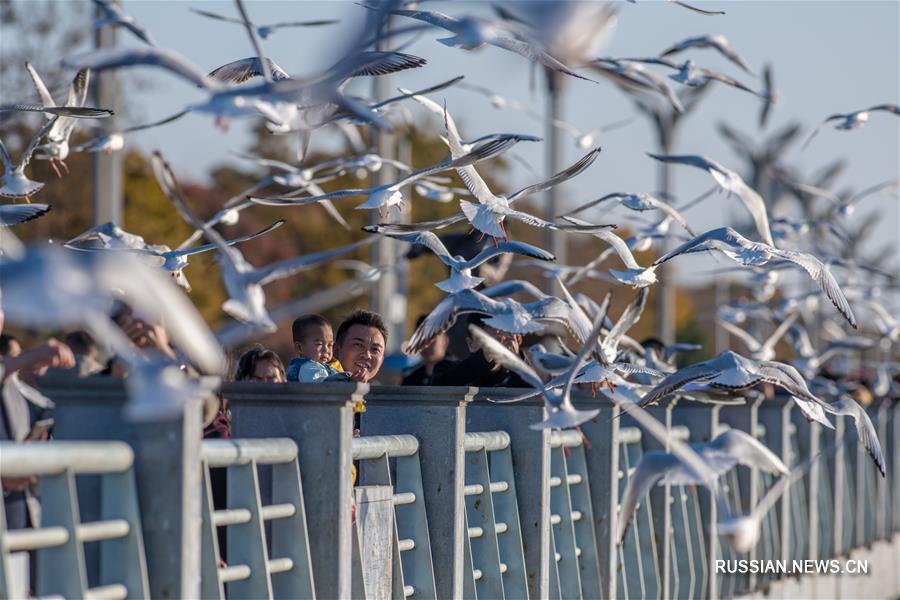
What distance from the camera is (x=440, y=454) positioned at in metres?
6.73

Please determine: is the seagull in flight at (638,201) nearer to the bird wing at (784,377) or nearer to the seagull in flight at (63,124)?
the bird wing at (784,377)

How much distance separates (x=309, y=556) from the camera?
18.4 ft

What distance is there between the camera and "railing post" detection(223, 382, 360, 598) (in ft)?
18.3

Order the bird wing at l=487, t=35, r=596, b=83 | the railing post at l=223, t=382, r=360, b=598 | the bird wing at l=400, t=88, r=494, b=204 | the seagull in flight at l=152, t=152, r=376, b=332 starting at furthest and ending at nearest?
the bird wing at l=400, t=88, r=494, b=204
the bird wing at l=487, t=35, r=596, b=83
the railing post at l=223, t=382, r=360, b=598
the seagull in flight at l=152, t=152, r=376, b=332

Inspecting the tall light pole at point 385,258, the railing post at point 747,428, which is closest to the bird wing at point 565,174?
the railing post at point 747,428

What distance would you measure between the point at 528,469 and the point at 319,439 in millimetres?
2409

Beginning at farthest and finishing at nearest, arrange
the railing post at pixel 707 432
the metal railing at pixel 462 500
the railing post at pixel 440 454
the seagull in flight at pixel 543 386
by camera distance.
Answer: the railing post at pixel 707 432
the railing post at pixel 440 454
the seagull in flight at pixel 543 386
the metal railing at pixel 462 500

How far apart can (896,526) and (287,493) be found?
15435mm

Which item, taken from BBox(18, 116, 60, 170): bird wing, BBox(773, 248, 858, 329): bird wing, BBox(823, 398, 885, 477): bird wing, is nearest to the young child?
BBox(18, 116, 60, 170): bird wing

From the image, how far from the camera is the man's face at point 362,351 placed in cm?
738

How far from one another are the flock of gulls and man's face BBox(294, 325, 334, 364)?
1.36 ft

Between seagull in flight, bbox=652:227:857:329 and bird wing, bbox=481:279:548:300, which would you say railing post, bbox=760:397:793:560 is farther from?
seagull in flight, bbox=652:227:857:329

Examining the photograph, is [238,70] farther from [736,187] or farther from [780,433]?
[780,433]

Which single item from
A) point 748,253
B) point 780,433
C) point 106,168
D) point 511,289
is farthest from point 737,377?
point 106,168
